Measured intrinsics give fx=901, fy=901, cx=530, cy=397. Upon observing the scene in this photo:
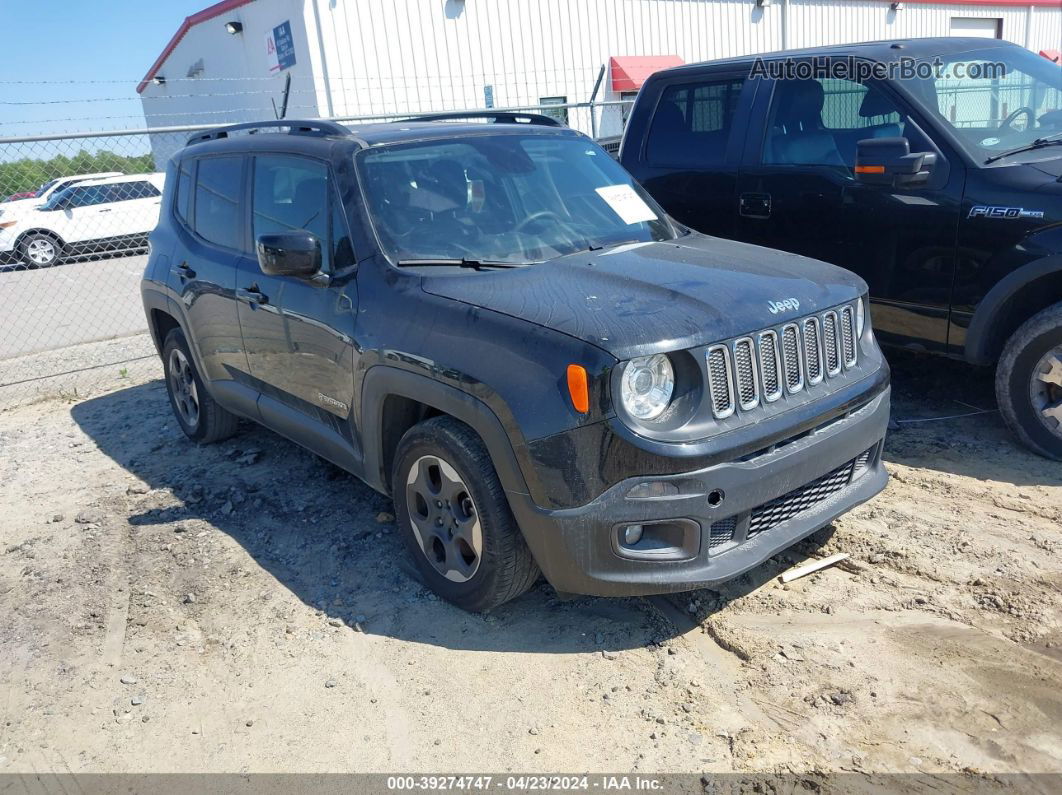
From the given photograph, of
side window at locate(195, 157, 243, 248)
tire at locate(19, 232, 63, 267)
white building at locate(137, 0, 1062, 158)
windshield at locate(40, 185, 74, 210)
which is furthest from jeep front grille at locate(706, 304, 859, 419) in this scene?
windshield at locate(40, 185, 74, 210)

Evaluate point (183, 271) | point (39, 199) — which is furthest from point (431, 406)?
point (39, 199)

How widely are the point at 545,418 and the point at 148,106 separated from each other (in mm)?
28783

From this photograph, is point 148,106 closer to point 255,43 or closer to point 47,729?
point 255,43

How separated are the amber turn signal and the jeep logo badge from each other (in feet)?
2.73

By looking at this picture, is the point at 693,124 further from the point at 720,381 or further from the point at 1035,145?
Result: the point at 720,381

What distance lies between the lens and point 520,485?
3115 mm

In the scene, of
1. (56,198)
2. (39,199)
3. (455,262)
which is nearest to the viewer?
(455,262)

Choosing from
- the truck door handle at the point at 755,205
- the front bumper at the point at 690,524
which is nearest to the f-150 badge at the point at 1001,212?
the truck door handle at the point at 755,205

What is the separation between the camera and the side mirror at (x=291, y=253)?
379cm

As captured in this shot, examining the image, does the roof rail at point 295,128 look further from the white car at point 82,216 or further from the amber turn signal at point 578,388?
the white car at point 82,216

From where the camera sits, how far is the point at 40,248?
51.4 feet

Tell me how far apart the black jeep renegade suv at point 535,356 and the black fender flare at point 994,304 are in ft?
3.77

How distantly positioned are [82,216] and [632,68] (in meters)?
12.8

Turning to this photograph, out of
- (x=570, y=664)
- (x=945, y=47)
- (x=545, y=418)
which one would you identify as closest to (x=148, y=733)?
(x=570, y=664)
